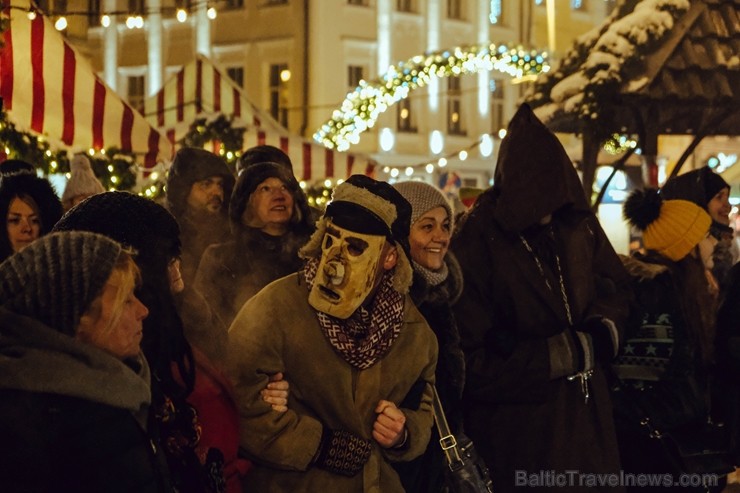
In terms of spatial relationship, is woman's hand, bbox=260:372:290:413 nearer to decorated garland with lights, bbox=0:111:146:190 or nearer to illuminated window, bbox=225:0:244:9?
decorated garland with lights, bbox=0:111:146:190

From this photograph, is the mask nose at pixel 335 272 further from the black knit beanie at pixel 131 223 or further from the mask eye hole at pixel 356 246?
the black knit beanie at pixel 131 223

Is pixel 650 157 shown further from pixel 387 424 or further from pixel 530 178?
pixel 387 424

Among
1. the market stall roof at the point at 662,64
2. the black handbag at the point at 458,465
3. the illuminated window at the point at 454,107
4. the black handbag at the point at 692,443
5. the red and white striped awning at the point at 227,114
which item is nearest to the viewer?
the black handbag at the point at 458,465

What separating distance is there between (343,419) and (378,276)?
53 centimetres

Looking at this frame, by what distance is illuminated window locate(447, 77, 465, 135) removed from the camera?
36.9 metres

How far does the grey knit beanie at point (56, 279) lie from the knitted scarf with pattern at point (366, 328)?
1214mm

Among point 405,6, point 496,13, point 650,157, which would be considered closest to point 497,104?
point 496,13

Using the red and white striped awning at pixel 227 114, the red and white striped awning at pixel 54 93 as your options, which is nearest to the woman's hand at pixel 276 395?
the red and white striped awning at pixel 54 93

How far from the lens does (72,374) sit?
292cm

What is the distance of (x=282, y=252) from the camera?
6004 mm

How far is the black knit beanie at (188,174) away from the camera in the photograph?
22.1 ft

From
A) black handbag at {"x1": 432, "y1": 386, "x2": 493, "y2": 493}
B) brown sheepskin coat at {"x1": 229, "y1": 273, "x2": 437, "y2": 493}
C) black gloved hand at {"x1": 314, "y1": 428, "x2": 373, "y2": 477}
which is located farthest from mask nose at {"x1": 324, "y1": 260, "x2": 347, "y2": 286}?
black handbag at {"x1": 432, "y1": 386, "x2": 493, "y2": 493}

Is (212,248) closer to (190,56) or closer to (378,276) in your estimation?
(378,276)

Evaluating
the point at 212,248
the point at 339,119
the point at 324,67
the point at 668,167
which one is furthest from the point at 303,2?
the point at 212,248
